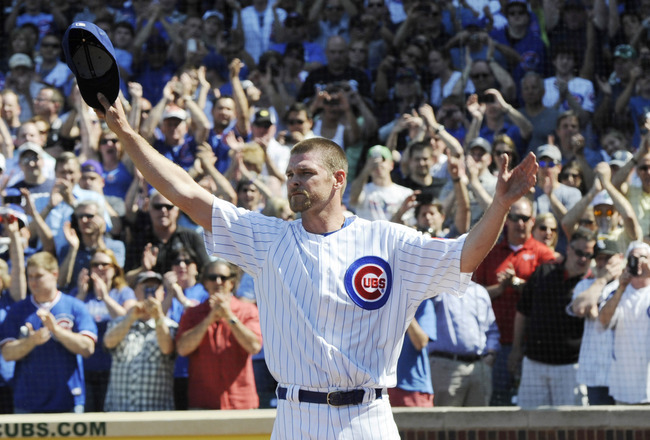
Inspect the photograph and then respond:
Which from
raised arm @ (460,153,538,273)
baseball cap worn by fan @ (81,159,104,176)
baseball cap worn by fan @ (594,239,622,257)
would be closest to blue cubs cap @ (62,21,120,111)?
raised arm @ (460,153,538,273)

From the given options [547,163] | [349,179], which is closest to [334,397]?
[547,163]

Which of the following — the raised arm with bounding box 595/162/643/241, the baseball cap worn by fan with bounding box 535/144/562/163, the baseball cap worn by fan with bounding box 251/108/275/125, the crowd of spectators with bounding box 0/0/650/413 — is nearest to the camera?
the crowd of spectators with bounding box 0/0/650/413

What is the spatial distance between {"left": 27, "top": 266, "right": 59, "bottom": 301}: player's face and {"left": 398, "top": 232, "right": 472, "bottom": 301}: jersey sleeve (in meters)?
4.05

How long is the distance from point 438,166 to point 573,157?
1.18m

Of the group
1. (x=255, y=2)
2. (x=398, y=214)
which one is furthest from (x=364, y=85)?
(x=398, y=214)

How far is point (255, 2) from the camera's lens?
38.5 ft

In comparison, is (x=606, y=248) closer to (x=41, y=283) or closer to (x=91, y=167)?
(x=41, y=283)

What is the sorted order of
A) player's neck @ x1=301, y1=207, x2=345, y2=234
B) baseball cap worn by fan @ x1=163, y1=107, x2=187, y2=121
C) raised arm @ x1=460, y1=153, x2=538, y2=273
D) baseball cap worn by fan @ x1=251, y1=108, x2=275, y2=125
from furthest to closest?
baseball cap worn by fan @ x1=163, y1=107, x2=187, y2=121
baseball cap worn by fan @ x1=251, y1=108, x2=275, y2=125
player's neck @ x1=301, y1=207, x2=345, y2=234
raised arm @ x1=460, y1=153, x2=538, y2=273

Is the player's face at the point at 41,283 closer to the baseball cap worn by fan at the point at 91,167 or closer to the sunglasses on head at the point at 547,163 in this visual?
the baseball cap worn by fan at the point at 91,167

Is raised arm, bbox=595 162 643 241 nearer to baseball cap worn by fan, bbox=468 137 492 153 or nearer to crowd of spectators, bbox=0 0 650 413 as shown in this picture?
crowd of spectators, bbox=0 0 650 413

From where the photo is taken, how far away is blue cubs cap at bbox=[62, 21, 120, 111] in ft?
12.3

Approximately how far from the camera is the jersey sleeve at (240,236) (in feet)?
12.6

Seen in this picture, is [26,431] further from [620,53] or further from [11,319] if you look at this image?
[620,53]

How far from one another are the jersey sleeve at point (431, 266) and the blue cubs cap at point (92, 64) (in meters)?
1.19
